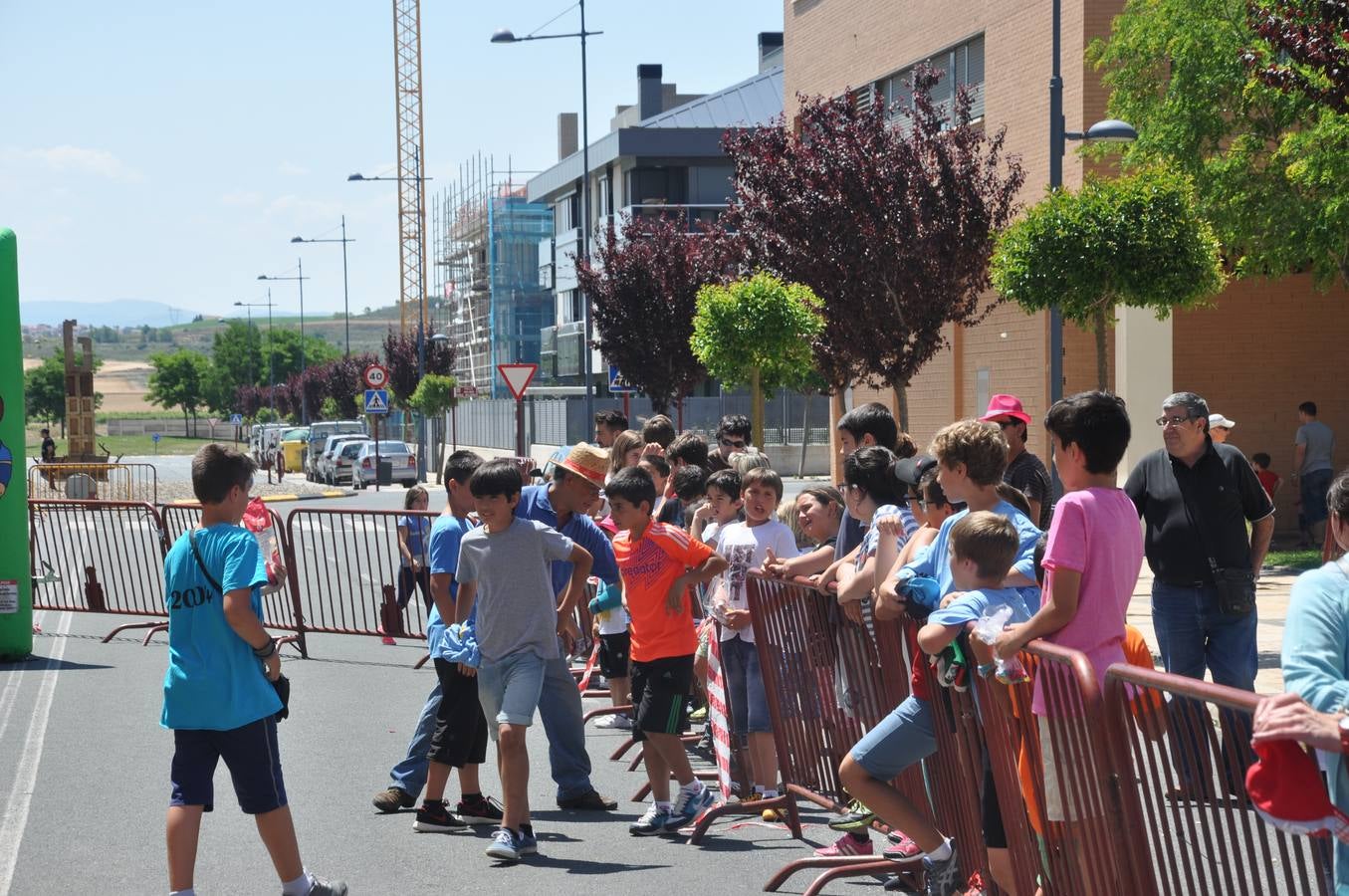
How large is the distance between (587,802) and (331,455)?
148ft

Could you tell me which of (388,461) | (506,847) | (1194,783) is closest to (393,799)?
(506,847)

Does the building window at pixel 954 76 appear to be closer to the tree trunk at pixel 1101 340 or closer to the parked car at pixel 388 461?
the tree trunk at pixel 1101 340

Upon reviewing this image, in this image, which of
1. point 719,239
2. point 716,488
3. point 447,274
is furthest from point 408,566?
point 447,274

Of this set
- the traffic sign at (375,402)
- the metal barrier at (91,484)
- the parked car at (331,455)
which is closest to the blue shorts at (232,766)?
the metal barrier at (91,484)

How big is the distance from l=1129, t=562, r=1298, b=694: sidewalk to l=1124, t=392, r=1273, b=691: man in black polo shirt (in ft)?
4.41

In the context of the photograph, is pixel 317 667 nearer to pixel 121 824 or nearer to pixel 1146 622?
pixel 121 824

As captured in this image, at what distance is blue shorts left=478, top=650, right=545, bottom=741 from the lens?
23.4ft

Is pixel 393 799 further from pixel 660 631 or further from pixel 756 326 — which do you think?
pixel 756 326

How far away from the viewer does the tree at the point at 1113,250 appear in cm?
1545

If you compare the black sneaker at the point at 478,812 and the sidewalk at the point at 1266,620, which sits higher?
the black sneaker at the point at 478,812

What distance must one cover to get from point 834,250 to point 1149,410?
212 inches

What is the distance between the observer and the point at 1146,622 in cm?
1515

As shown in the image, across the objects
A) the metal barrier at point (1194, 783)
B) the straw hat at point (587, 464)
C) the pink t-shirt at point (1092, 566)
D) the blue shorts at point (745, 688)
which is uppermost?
the straw hat at point (587, 464)

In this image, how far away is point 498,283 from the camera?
77125 millimetres
